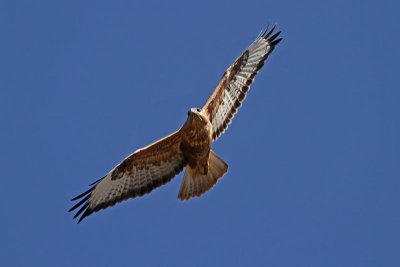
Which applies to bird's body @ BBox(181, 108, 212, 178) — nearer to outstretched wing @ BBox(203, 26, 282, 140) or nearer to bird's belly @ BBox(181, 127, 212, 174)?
bird's belly @ BBox(181, 127, 212, 174)

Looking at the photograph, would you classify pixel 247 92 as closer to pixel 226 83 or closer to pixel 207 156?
pixel 226 83

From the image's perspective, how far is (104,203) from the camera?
11.9 metres

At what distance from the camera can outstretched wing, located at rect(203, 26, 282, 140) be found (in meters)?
12.1

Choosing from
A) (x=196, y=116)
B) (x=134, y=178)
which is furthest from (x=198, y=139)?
(x=134, y=178)

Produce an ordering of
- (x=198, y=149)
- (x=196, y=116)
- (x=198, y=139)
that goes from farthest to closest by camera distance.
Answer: (x=198, y=149) < (x=198, y=139) < (x=196, y=116)

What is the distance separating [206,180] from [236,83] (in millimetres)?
1680

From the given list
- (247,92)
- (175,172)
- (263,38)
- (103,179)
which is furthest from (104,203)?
(263,38)

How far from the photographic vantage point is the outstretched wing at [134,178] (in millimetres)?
11836

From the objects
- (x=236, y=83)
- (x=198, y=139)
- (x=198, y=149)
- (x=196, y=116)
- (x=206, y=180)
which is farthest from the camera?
(x=236, y=83)

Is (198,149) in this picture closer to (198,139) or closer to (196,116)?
(198,139)

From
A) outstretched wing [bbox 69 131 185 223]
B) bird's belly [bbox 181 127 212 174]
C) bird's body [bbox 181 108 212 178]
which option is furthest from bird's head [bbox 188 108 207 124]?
outstretched wing [bbox 69 131 185 223]

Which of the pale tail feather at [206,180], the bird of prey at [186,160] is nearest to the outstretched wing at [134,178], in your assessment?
the bird of prey at [186,160]

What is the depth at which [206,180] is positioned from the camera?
38.5 feet

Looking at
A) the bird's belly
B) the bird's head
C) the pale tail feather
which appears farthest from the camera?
the pale tail feather
